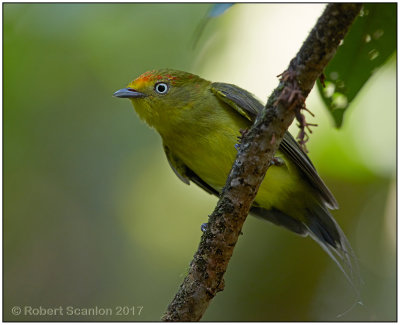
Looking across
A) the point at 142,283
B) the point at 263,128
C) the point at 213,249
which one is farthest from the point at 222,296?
the point at 263,128

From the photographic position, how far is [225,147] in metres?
4.24

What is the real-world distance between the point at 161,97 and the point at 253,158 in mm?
2098

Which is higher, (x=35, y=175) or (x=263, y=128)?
(x=263, y=128)

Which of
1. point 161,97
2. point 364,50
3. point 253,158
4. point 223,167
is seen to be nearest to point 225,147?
point 223,167

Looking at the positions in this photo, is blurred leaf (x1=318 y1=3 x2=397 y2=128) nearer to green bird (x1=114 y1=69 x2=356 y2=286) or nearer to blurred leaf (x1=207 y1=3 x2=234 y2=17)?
blurred leaf (x1=207 y1=3 x2=234 y2=17)

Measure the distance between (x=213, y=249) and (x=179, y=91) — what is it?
2.12 meters

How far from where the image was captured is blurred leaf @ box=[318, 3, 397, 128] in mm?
2539

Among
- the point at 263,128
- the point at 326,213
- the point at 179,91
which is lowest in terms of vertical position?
the point at 326,213

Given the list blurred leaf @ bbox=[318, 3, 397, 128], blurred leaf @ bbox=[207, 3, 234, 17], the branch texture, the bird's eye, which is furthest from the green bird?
blurred leaf @ bbox=[207, 3, 234, 17]

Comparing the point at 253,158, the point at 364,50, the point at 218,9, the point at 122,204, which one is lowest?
the point at 122,204

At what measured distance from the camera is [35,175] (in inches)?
325

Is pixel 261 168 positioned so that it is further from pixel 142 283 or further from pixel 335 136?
pixel 142 283

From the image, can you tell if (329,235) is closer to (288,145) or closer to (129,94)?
(288,145)

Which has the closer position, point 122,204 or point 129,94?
point 129,94
